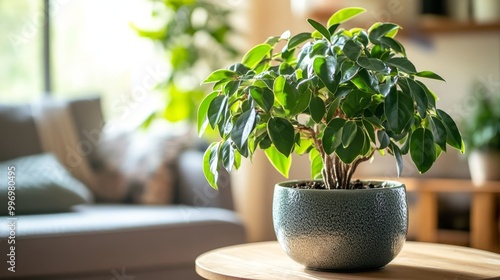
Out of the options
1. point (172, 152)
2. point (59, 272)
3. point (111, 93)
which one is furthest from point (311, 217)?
point (111, 93)

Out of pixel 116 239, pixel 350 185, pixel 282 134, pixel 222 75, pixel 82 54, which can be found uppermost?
pixel 82 54

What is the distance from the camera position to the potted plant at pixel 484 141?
2922mm

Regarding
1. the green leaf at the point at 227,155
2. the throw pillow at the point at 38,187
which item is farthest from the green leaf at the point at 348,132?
the throw pillow at the point at 38,187

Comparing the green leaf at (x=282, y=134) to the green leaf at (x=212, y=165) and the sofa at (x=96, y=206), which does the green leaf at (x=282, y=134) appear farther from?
the sofa at (x=96, y=206)

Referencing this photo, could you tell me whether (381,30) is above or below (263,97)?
above

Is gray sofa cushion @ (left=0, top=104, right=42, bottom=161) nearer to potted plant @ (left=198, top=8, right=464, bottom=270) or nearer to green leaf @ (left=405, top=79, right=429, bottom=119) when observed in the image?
potted plant @ (left=198, top=8, right=464, bottom=270)

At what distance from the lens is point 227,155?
53.3 inches

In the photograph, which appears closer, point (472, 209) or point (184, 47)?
point (472, 209)

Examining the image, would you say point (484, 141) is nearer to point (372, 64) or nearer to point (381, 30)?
point (381, 30)

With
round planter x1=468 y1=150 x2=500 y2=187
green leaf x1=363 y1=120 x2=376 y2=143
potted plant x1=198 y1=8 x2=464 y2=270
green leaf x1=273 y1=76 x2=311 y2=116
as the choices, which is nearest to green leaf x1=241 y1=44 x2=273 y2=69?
potted plant x1=198 y1=8 x2=464 y2=270

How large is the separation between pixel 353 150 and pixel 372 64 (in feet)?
0.49

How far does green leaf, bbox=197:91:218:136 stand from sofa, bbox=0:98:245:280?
1.10 meters

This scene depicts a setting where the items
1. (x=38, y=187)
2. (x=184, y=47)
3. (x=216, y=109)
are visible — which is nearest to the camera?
(x=216, y=109)

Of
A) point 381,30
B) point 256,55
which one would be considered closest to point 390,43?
point 381,30
